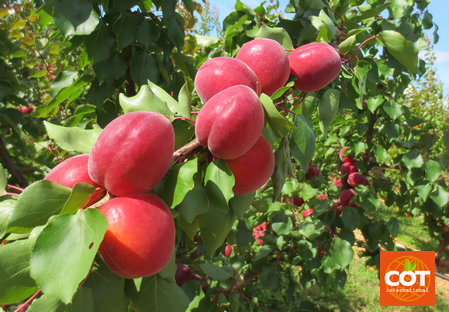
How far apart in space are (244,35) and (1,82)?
1.23m

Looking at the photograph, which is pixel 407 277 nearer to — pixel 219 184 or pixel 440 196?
pixel 440 196

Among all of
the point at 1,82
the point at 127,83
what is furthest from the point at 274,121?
the point at 1,82

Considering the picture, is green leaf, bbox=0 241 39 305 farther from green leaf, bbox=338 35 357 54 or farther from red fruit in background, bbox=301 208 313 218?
red fruit in background, bbox=301 208 313 218

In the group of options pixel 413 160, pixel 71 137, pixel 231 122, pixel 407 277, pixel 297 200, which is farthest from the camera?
pixel 407 277

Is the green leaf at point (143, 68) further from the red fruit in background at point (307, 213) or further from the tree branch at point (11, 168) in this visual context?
the red fruit in background at point (307, 213)

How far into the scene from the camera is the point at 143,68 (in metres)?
1.17

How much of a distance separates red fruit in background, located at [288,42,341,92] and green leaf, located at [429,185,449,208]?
67.5 inches

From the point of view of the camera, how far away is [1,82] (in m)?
1.49

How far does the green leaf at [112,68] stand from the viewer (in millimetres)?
1125

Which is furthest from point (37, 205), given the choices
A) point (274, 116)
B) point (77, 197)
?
point (274, 116)

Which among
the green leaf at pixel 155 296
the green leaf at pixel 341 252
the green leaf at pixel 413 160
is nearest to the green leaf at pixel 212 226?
the green leaf at pixel 155 296

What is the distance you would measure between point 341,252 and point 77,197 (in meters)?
1.73

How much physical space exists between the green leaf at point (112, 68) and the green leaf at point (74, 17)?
20 cm

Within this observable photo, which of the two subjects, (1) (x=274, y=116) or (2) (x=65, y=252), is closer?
(2) (x=65, y=252)
